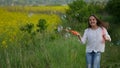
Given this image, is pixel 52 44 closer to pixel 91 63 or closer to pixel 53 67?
pixel 53 67

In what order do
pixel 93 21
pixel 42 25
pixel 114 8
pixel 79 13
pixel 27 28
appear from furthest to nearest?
pixel 114 8, pixel 79 13, pixel 42 25, pixel 27 28, pixel 93 21

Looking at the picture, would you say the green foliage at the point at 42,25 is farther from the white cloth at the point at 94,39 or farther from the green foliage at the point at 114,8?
the green foliage at the point at 114,8

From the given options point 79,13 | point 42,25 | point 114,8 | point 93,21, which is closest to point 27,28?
point 42,25

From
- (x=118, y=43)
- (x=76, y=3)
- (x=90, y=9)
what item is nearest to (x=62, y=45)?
(x=118, y=43)

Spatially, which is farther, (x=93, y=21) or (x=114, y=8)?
(x=114, y=8)

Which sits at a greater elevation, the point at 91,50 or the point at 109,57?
→ the point at 91,50

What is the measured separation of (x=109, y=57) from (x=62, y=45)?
1664 mm

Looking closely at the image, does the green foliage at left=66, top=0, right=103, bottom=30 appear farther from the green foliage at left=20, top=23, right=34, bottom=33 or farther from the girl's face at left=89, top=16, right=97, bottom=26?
the girl's face at left=89, top=16, right=97, bottom=26

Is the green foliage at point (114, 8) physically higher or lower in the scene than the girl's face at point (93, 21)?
lower

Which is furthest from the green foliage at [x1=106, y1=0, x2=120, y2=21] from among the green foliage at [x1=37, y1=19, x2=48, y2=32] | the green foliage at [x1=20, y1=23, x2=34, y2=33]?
the green foliage at [x1=20, y1=23, x2=34, y2=33]

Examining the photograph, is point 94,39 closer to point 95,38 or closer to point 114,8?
point 95,38

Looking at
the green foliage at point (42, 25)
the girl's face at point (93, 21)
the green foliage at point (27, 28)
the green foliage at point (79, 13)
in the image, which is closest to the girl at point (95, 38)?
the girl's face at point (93, 21)

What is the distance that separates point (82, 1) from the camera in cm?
2664

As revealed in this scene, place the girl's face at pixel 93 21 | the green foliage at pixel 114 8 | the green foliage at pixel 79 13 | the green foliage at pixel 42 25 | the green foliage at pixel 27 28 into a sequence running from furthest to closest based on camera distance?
the green foliage at pixel 114 8 < the green foliage at pixel 79 13 < the green foliage at pixel 42 25 < the green foliage at pixel 27 28 < the girl's face at pixel 93 21
